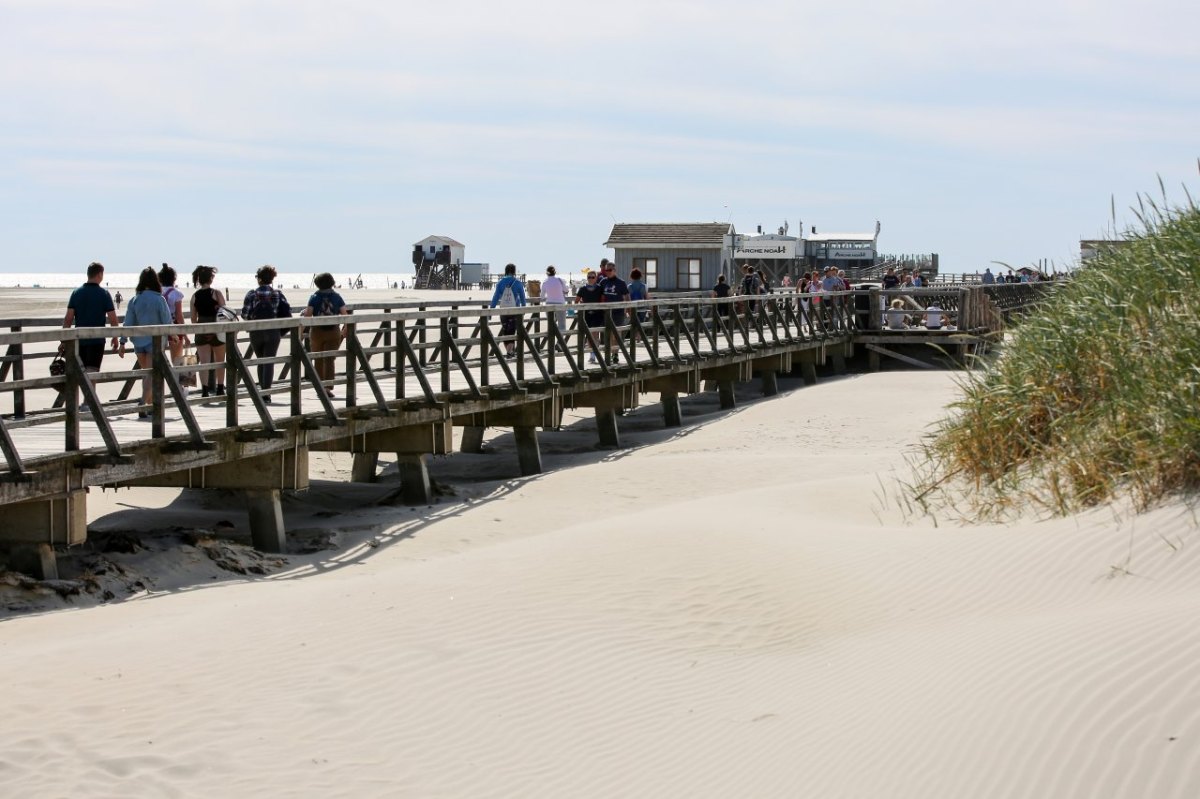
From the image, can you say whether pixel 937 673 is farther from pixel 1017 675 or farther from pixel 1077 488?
pixel 1077 488

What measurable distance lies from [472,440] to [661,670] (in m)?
12.7

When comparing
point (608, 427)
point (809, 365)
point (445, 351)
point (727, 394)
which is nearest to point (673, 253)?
point (809, 365)

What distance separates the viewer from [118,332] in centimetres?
1086

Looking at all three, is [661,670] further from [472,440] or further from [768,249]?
[768,249]

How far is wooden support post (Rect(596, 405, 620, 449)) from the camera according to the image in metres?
20.6

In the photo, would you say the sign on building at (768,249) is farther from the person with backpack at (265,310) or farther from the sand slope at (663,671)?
the sand slope at (663,671)

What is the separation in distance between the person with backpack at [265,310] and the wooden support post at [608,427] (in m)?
6.15

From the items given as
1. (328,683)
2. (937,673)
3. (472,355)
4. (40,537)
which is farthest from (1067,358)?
(472,355)

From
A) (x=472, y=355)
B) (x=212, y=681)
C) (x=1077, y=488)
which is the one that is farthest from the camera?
(x=472, y=355)

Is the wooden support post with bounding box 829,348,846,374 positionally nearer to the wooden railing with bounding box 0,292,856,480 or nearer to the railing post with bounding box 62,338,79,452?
the wooden railing with bounding box 0,292,856,480

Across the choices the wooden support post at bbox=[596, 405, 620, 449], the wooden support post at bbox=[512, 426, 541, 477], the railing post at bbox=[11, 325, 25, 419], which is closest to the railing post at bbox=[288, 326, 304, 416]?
the railing post at bbox=[11, 325, 25, 419]

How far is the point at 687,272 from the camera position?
48.9 m

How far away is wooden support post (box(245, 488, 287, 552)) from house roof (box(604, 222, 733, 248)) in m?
36.1

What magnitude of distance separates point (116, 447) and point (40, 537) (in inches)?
32.4
